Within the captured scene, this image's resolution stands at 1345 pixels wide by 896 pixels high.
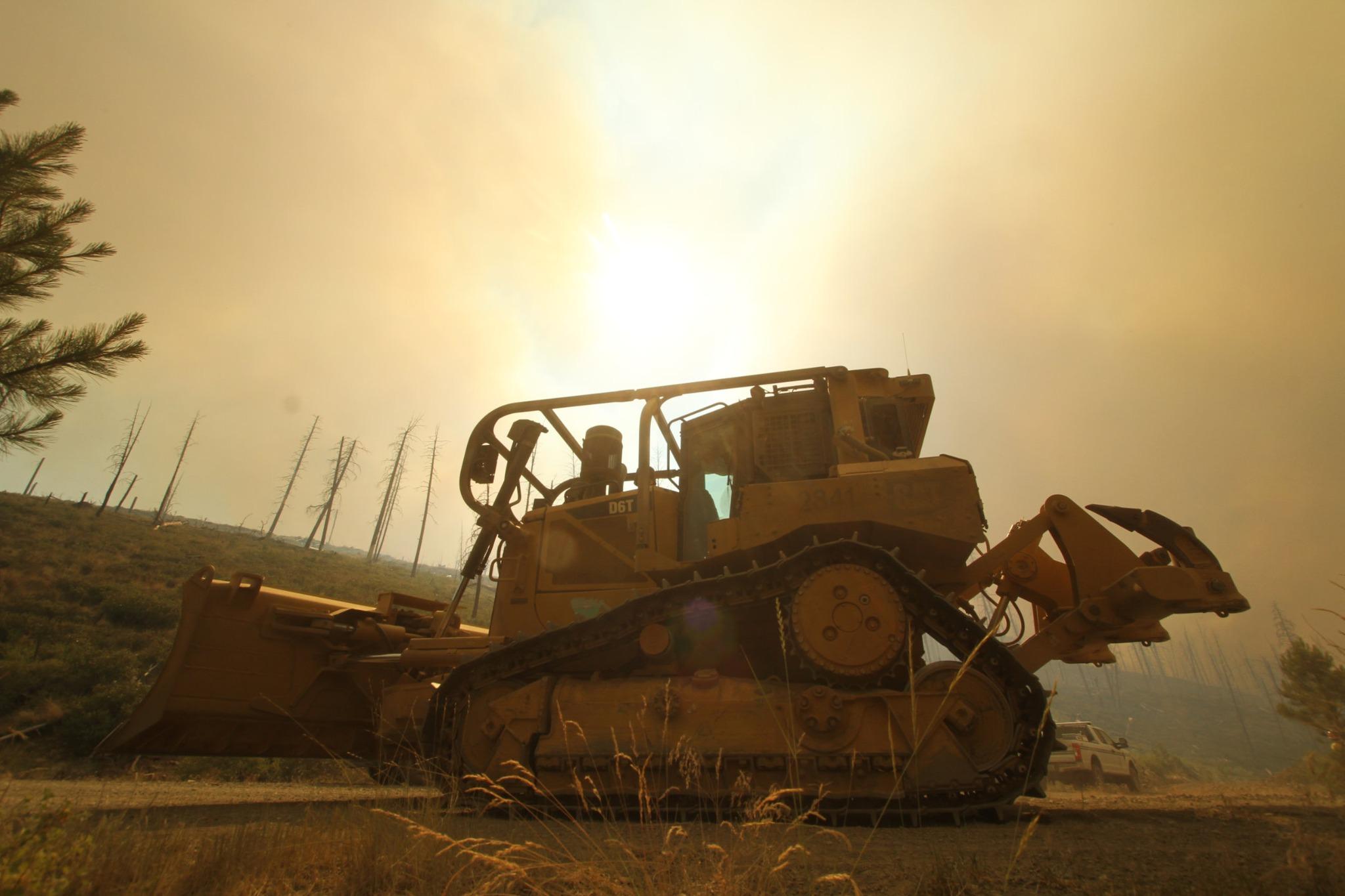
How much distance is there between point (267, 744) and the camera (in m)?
5.82

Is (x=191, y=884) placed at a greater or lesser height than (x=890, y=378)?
lesser

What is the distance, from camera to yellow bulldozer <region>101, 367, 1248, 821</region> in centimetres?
408

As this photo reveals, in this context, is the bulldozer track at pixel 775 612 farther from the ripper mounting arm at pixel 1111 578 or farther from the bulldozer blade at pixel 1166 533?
the bulldozer blade at pixel 1166 533

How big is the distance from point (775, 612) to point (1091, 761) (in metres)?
17.2

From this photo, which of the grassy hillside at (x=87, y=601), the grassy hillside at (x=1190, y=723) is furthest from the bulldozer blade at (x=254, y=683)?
the grassy hillside at (x=1190, y=723)

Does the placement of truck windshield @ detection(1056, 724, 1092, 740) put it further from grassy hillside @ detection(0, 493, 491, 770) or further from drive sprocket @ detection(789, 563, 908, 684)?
grassy hillside @ detection(0, 493, 491, 770)

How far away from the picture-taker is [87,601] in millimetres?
21750

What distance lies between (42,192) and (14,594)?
22212mm

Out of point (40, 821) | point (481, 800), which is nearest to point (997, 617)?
point (481, 800)

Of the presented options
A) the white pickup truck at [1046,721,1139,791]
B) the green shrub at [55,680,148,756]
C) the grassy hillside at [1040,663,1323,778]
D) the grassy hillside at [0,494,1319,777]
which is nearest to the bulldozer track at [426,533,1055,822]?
the grassy hillside at [0,494,1319,777]

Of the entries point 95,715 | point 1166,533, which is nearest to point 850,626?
point 1166,533

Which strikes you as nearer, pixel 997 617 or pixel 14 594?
pixel 997 617

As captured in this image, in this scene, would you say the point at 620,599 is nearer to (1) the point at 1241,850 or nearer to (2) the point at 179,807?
(2) the point at 179,807

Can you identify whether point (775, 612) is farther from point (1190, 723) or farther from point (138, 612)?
point (1190, 723)
